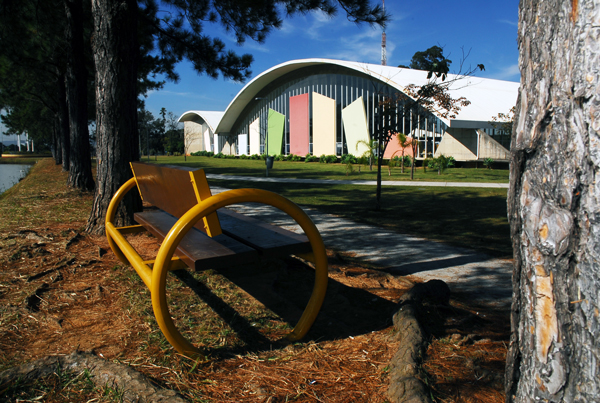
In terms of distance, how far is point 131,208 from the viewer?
574 cm

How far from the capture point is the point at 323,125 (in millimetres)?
38094

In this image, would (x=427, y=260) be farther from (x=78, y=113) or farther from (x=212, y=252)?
A: (x=78, y=113)

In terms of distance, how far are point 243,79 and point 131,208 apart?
21.7 feet

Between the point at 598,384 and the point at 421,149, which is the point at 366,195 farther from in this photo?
the point at 421,149

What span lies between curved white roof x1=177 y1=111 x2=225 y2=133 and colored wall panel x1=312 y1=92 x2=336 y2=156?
896 inches

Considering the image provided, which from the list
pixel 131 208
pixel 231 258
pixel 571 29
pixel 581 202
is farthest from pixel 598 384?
pixel 131 208

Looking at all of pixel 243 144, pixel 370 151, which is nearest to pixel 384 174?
pixel 370 151

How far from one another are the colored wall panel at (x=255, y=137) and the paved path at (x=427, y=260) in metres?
44.2

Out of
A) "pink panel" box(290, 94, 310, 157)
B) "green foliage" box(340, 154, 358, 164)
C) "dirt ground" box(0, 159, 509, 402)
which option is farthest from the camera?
"pink panel" box(290, 94, 310, 157)

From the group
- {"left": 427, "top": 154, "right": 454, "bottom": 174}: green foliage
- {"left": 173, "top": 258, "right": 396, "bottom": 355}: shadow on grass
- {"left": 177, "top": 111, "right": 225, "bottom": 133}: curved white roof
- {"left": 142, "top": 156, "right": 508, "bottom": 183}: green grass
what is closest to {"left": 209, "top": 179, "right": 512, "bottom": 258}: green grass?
{"left": 173, "top": 258, "right": 396, "bottom": 355}: shadow on grass

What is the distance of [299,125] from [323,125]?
3983 mm

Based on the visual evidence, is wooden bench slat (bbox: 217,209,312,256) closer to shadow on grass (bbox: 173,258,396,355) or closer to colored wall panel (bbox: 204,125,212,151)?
shadow on grass (bbox: 173,258,396,355)

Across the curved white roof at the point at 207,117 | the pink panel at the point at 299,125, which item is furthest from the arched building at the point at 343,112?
the curved white roof at the point at 207,117

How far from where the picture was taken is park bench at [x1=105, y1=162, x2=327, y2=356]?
2.28m
